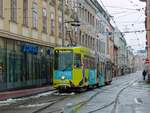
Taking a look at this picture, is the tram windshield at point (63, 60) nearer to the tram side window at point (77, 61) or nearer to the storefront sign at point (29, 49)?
the tram side window at point (77, 61)

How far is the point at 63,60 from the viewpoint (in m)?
36.3

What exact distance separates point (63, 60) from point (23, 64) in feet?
18.2

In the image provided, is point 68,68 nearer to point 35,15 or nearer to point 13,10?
point 13,10

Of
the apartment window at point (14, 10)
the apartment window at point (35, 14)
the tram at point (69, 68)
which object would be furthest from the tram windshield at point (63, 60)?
the apartment window at point (35, 14)

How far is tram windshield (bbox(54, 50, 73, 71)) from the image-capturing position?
3597cm

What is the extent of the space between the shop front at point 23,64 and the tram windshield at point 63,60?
3.51 meters

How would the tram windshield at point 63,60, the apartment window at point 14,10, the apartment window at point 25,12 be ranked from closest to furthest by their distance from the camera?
the tram windshield at point 63,60
the apartment window at point 14,10
the apartment window at point 25,12

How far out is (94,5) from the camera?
80.4 m

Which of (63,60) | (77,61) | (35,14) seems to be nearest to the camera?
(77,61)

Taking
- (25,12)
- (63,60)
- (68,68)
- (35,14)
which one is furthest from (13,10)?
(68,68)

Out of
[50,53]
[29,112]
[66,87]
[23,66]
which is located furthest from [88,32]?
[29,112]

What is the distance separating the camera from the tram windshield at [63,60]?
118 ft

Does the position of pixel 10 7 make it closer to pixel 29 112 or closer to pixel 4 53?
pixel 4 53

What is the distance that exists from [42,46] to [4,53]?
10313 mm
